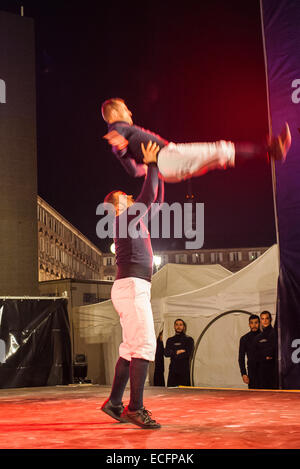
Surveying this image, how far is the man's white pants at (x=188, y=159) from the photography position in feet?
15.2

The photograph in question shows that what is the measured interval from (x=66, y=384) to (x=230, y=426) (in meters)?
9.02

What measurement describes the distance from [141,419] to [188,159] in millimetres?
1968

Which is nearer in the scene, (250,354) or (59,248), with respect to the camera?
(250,354)

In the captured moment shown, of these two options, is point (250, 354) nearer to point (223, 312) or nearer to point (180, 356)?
point (180, 356)

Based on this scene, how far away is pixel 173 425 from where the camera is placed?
485 cm

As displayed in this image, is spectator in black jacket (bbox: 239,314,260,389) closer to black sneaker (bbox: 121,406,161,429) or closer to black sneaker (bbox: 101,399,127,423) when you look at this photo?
black sneaker (bbox: 101,399,127,423)

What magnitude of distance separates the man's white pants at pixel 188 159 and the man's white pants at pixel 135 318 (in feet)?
3.08

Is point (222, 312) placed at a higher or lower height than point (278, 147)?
lower

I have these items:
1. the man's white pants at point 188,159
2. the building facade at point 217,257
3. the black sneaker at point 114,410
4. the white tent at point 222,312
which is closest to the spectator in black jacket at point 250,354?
the white tent at point 222,312

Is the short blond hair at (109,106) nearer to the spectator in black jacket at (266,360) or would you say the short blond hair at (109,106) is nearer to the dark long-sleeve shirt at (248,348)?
the spectator in black jacket at (266,360)

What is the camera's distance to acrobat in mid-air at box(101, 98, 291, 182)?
4578mm

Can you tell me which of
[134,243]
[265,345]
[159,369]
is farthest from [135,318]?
[159,369]

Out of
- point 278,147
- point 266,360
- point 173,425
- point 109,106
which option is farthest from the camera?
point 266,360

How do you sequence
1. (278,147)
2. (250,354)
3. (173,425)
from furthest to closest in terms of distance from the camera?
1. (250,354)
2. (173,425)
3. (278,147)
